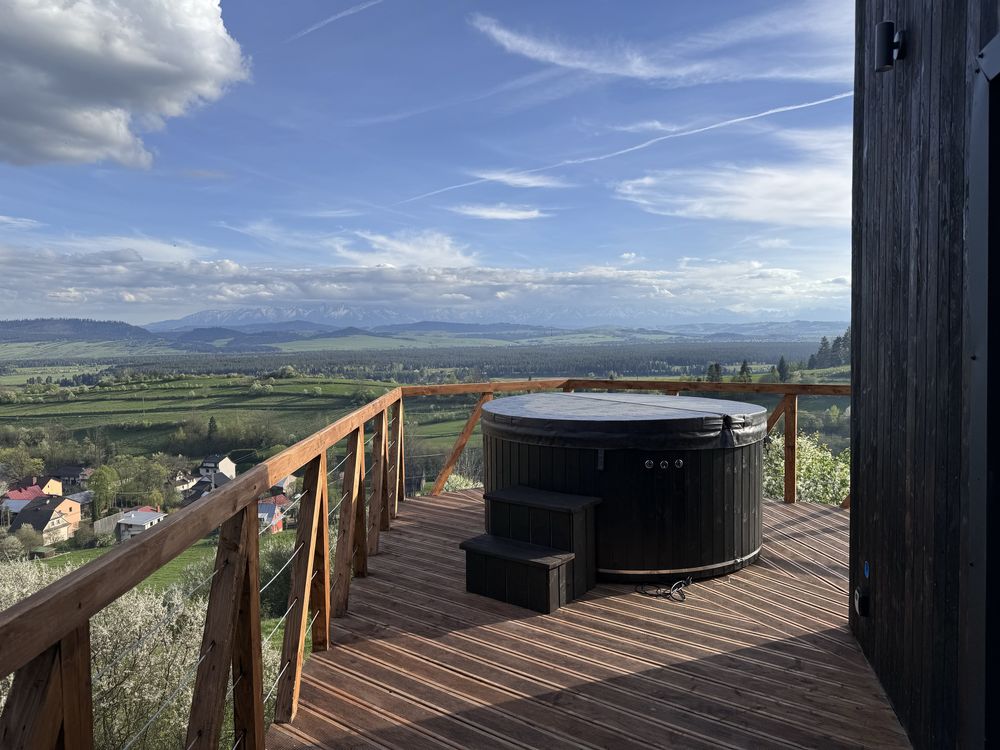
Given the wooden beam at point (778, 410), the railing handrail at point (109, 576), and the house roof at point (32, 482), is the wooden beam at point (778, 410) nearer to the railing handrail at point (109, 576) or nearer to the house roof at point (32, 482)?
the railing handrail at point (109, 576)

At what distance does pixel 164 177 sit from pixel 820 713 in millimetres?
146254

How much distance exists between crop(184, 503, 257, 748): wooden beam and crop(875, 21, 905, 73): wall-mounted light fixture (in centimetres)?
300

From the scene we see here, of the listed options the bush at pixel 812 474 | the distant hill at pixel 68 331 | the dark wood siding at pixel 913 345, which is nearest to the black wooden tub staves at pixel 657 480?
the dark wood siding at pixel 913 345

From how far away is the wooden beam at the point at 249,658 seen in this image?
1.96m

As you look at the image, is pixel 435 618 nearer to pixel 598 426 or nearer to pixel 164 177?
pixel 598 426

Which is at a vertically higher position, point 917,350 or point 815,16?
point 815,16

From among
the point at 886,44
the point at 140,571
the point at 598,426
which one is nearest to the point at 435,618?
the point at 598,426

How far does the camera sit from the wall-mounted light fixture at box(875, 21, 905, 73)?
2.50 m

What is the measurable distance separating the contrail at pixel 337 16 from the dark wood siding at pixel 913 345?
10644mm

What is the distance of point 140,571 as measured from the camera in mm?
1229

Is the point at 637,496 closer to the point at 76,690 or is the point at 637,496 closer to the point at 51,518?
the point at 76,690

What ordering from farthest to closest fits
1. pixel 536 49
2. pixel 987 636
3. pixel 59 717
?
pixel 536 49 → pixel 987 636 → pixel 59 717

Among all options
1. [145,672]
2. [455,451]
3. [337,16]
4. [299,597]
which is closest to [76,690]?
[299,597]

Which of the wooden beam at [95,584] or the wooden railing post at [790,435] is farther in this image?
the wooden railing post at [790,435]
